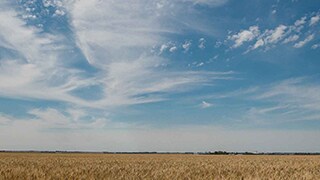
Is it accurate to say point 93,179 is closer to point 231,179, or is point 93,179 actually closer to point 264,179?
point 231,179

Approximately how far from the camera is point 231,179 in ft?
36.4

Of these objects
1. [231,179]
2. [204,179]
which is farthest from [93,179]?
[231,179]

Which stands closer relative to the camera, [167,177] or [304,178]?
[167,177]

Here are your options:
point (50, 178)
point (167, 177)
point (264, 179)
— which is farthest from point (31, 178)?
point (264, 179)

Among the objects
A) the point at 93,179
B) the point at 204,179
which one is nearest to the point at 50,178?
the point at 93,179

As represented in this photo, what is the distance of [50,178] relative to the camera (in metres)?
10.2

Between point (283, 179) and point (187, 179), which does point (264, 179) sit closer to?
point (283, 179)

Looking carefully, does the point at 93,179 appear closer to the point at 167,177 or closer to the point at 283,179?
the point at 167,177

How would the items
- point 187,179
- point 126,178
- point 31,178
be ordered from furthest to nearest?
point 187,179 < point 126,178 < point 31,178

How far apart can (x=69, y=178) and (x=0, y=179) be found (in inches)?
68.2

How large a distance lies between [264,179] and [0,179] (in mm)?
7101

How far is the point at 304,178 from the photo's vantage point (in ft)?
39.8

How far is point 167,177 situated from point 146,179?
673 mm

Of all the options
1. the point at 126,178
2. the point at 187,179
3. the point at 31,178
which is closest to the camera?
the point at 31,178
